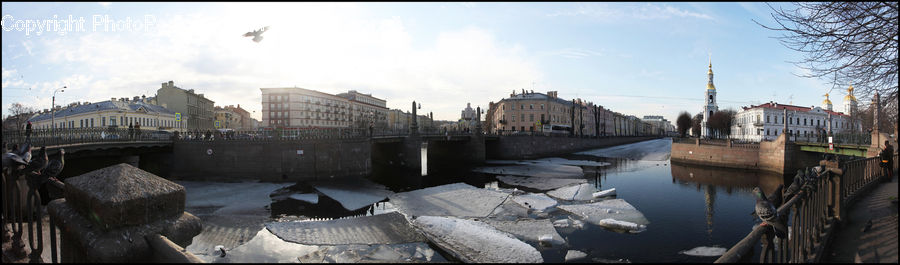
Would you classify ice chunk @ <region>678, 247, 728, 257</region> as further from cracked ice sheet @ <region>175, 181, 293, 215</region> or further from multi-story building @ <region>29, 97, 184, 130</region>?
multi-story building @ <region>29, 97, 184, 130</region>

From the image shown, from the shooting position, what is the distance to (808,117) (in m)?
78.4

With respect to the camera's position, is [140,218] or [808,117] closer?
[140,218]

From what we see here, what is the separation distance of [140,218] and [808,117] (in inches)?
4238

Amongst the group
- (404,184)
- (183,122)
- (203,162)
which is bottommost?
(404,184)

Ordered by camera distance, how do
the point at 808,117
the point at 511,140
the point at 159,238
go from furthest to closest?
the point at 808,117
the point at 511,140
the point at 159,238

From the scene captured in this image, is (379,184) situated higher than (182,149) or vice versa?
(182,149)

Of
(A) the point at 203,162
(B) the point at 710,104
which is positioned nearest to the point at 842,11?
(A) the point at 203,162

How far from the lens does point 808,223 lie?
6.14m

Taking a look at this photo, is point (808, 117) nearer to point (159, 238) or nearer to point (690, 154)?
point (690, 154)

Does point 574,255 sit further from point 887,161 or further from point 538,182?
point 538,182

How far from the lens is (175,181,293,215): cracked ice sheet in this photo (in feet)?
58.8

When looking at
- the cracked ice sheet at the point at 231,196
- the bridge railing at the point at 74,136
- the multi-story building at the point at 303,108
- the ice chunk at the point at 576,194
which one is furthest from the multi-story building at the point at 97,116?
the ice chunk at the point at 576,194

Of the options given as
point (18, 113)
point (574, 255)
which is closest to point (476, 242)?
point (574, 255)

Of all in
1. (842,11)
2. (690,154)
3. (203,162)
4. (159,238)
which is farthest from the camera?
(690,154)
